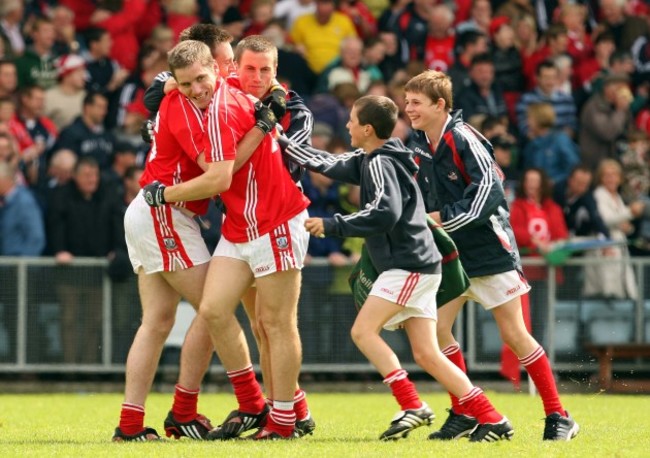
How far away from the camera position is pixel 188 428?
9.86m

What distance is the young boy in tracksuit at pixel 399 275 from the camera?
30.8 ft

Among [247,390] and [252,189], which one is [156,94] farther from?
[247,390]

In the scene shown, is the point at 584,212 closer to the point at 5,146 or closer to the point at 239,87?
the point at 5,146

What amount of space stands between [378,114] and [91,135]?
7605mm

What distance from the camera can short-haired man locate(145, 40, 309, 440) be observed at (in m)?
9.29

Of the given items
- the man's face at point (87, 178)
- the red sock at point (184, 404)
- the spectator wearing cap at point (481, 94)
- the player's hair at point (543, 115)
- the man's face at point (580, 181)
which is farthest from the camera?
the spectator wearing cap at point (481, 94)

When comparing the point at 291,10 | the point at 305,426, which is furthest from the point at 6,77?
the point at 305,426

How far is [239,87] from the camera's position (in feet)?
32.6

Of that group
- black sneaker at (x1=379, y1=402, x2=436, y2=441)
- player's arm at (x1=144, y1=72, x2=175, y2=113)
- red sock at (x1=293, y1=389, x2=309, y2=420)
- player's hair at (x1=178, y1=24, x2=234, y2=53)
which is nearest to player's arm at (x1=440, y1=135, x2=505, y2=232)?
black sneaker at (x1=379, y1=402, x2=436, y2=441)

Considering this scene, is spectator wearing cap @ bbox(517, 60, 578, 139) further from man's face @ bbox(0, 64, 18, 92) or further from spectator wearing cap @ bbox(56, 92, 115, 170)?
man's face @ bbox(0, 64, 18, 92)

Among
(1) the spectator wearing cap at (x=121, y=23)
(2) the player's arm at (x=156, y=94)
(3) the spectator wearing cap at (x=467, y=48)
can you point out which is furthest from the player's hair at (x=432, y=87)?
(1) the spectator wearing cap at (x=121, y=23)

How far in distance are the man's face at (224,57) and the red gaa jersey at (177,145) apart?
1.73 ft

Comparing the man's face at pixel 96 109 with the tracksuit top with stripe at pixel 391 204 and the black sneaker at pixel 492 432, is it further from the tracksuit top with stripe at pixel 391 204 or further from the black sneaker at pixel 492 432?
the black sneaker at pixel 492 432

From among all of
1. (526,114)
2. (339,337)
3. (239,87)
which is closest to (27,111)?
(339,337)
